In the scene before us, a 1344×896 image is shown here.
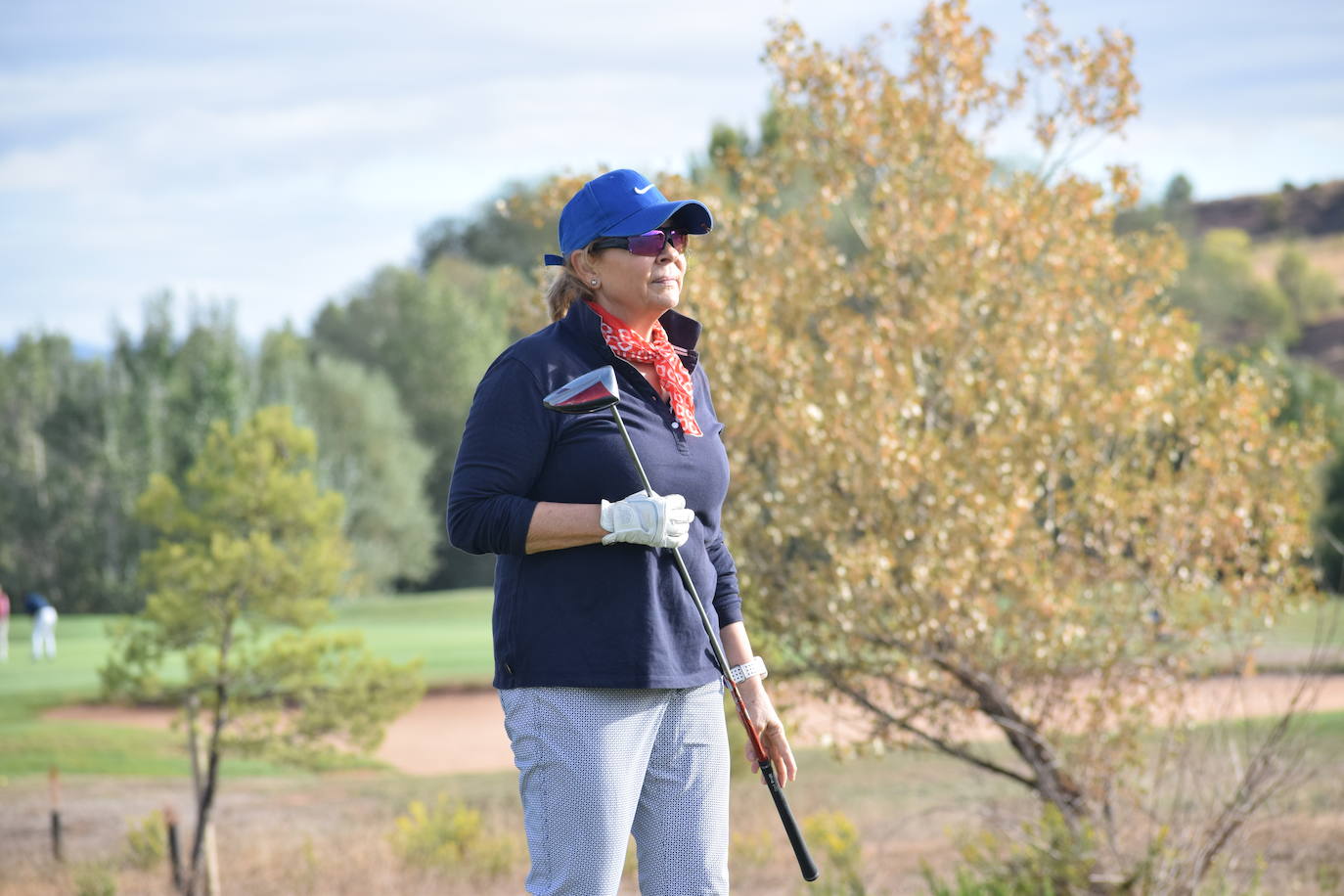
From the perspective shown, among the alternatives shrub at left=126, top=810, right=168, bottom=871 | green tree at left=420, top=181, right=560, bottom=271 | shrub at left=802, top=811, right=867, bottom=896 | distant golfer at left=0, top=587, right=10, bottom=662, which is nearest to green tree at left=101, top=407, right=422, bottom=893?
shrub at left=126, top=810, right=168, bottom=871

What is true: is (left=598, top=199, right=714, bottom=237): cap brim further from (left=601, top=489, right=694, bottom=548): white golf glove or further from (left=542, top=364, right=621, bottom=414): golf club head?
(left=601, top=489, right=694, bottom=548): white golf glove

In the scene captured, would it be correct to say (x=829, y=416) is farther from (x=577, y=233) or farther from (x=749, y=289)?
(x=577, y=233)

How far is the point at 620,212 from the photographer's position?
2.64 meters

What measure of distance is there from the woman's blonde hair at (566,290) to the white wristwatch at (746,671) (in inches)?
31.3

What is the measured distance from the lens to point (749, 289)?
272 inches

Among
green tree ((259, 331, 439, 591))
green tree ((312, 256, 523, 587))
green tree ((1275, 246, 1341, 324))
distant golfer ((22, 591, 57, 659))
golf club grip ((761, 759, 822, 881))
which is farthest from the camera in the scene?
green tree ((1275, 246, 1341, 324))

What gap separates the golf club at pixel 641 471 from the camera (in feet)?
8.02

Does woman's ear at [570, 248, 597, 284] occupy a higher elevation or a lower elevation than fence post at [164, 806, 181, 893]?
higher

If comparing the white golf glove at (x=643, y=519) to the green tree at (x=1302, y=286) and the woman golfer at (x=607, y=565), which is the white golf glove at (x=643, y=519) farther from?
the green tree at (x=1302, y=286)

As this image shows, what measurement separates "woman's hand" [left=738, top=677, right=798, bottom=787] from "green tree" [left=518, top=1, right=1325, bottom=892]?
304 centimetres

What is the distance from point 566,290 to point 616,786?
3.19 ft

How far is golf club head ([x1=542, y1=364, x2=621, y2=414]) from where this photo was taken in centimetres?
244

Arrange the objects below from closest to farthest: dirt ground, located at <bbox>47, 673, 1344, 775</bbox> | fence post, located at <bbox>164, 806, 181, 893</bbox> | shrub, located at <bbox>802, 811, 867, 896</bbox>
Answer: shrub, located at <bbox>802, 811, 867, 896</bbox> < fence post, located at <bbox>164, 806, 181, 893</bbox> < dirt ground, located at <bbox>47, 673, 1344, 775</bbox>

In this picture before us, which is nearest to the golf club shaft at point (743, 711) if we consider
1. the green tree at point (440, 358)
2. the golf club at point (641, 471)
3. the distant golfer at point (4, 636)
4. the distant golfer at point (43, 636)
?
the golf club at point (641, 471)
